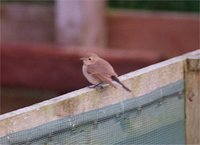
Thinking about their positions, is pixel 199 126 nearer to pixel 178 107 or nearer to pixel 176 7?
pixel 178 107

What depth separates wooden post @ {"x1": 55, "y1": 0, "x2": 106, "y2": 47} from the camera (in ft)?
23.5

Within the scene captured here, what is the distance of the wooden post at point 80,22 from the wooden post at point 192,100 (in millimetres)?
3653

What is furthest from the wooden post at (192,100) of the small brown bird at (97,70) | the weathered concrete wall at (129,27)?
the weathered concrete wall at (129,27)

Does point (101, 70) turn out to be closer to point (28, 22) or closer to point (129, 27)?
point (129, 27)

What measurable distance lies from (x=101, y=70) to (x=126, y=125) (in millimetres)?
1279

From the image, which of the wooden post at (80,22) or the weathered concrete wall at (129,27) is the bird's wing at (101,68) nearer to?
the wooden post at (80,22)

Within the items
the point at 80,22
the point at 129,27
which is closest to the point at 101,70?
the point at 80,22

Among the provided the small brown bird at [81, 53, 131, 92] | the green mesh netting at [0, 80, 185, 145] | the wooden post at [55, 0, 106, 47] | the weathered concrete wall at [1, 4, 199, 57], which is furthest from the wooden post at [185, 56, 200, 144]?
the weathered concrete wall at [1, 4, 199, 57]

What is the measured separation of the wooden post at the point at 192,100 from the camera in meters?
3.50

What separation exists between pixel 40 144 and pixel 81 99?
11.9 inches

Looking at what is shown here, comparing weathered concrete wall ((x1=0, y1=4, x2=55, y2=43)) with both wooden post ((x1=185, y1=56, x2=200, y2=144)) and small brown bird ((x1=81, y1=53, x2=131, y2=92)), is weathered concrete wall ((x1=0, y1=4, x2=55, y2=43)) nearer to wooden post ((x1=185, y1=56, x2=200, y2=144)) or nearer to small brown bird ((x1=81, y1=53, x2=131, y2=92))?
small brown bird ((x1=81, y1=53, x2=131, y2=92))

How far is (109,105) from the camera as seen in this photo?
315cm

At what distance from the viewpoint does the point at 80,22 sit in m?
7.15

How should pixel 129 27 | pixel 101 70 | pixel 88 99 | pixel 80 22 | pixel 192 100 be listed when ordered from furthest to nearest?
pixel 129 27 → pixel 80 22 → pixel 101 70 → pixel 192 100 → pixel 88 99
